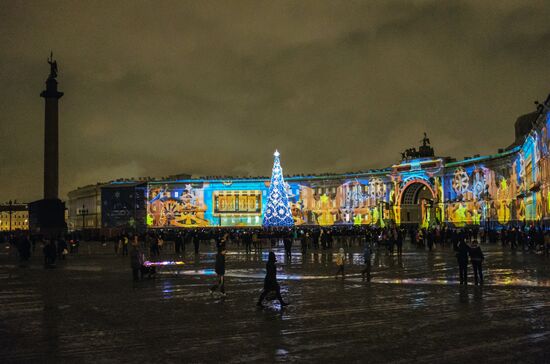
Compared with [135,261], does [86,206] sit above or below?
above

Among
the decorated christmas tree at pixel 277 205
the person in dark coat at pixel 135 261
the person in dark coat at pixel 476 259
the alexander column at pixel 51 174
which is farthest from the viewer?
the decorated christmas tree at pixel 277 205

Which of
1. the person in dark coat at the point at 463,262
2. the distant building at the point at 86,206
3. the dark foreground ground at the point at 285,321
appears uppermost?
the distant building at the point at 86,206

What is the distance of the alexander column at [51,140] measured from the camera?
54.3m

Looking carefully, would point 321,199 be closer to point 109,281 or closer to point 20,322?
point 109,281

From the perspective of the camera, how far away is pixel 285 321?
12.9m

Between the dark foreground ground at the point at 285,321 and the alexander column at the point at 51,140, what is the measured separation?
33.6 meters

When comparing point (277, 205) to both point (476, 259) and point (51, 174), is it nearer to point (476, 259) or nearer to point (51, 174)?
point (51, 174)

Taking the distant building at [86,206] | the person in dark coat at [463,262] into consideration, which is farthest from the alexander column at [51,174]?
the distant building at [86,206]

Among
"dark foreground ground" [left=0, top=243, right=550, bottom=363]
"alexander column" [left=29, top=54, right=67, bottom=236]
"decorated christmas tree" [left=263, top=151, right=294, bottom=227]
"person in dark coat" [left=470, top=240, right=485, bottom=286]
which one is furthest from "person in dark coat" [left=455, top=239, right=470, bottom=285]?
"decorated christmas tree" [left=263, top=151, right=294, bottom=227]

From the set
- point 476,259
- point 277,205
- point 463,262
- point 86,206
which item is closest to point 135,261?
point 463,262

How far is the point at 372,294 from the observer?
1728 cm

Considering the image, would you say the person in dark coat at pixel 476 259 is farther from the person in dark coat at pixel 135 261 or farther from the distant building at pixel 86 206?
the distant building at pixel 86 206

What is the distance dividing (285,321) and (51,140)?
152ft

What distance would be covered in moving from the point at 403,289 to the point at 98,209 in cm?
13731
